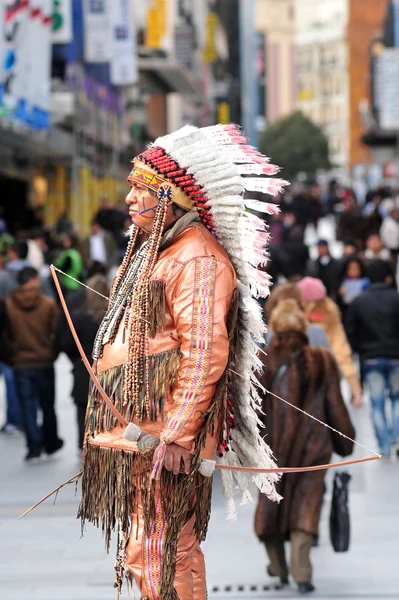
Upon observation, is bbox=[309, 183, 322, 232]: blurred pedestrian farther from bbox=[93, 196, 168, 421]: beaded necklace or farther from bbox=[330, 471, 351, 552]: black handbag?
bbox=[93, 196, 168, 421]: beaded necklace

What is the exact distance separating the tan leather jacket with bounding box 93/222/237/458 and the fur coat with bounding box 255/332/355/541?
2.60 m

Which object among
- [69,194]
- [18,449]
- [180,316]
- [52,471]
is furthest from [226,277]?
[69,194]

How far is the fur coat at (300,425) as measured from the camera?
7508 millimetres

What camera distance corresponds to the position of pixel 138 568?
4906 millimetres

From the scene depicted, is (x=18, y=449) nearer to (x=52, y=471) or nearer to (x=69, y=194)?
(x=52, y=471)

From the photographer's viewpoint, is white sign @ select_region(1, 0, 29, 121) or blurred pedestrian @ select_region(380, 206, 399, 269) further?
blurred pedestrian @ select_region(380, 206, 399, 269)

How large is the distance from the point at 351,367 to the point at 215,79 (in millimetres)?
101897

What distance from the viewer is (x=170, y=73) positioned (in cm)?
5697

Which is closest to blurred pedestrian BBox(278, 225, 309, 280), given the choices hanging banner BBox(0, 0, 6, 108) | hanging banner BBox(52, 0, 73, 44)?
hanging banner BBox(0, 0, 6, 108)

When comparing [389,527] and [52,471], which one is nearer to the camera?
[389,527]

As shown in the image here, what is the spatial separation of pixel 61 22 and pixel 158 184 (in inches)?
887

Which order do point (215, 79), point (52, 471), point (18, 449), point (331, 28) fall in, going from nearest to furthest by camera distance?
point (52, 471) → point (18, 449) → point (215, 79) → point (331, 28)

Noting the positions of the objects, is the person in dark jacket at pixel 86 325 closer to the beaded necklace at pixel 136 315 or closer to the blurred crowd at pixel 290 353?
the blurred crowd at pixel 290 353

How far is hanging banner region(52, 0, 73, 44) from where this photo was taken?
26.8 metres
